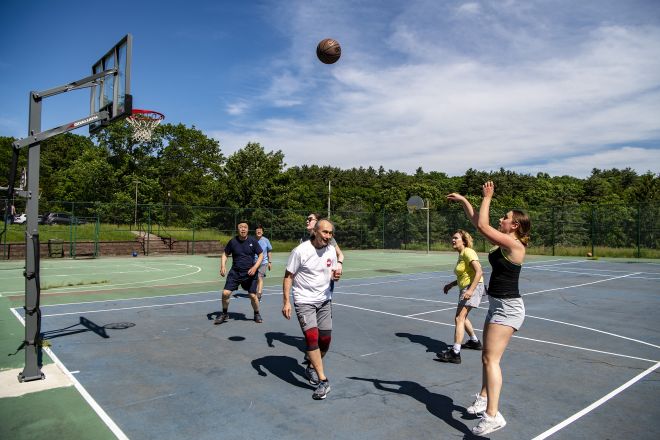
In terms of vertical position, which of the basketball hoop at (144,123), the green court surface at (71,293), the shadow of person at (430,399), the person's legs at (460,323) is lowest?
the green court surface at (71,293)

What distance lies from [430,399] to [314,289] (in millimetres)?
1835

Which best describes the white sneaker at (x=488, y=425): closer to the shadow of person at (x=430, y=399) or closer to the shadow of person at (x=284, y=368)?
the shadow of person at (x=430, y=399)

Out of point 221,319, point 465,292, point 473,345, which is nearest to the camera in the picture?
point 465,292

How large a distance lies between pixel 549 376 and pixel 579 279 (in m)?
13.9

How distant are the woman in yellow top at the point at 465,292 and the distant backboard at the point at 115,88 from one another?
5.29 m

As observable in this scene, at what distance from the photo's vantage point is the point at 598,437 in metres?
4.29

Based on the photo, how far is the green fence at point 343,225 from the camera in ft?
98.1

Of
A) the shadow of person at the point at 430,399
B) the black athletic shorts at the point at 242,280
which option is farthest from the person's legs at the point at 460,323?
the black athletic shorts at the point at 242,280

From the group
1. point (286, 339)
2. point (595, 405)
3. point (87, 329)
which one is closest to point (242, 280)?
point (286, 339)

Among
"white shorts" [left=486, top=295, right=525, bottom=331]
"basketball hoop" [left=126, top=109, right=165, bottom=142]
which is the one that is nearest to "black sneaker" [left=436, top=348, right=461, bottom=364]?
"white shorts" [left=486, top=295, right=525, bottom=331]

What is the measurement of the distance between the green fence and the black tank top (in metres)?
26.4

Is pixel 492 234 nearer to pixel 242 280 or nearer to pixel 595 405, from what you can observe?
pixel 595 405

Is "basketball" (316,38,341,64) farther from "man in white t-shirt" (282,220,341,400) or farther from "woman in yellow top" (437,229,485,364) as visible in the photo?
"man in white t-shirt" (282,220,341,400)

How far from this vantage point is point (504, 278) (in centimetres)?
434
